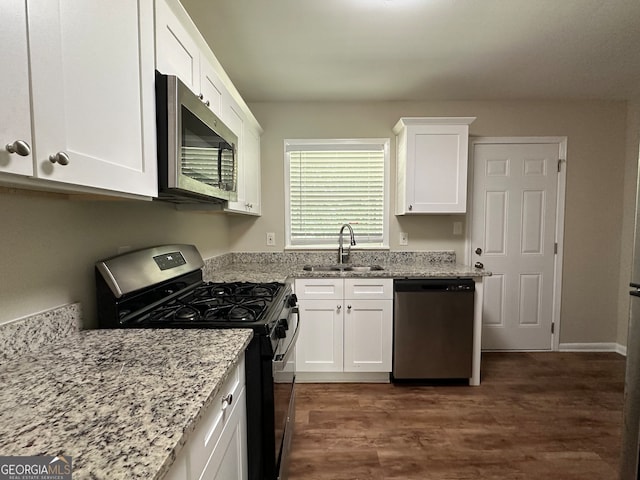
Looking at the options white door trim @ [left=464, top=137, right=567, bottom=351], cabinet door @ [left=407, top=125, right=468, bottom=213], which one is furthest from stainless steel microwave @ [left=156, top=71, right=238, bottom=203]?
white door trim @ [left=464, top=137, right=567, bottom=351]

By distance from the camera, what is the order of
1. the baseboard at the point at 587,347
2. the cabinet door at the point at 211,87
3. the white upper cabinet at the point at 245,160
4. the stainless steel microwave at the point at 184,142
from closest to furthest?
the stainless steel microwave at the point at 184,142, the cabinet door at the point at 211,87, the white upper cabinet at the point at 245,160, the baseboard at the point at 587,347

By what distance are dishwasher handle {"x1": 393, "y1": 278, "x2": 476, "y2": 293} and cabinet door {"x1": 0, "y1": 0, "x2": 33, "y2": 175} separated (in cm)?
218

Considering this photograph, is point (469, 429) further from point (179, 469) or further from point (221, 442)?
point (179, 469)

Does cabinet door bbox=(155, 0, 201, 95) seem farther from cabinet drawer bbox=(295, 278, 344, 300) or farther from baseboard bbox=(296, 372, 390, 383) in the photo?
baseboard bbox=(296, 372, 390, 383)

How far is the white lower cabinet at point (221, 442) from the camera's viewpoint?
2.05 feet

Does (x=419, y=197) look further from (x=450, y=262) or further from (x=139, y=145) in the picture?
(x=139, y=145)

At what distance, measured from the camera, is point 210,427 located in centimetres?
74

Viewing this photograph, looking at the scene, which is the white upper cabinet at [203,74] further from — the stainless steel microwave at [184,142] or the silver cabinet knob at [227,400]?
the silver cabinet knob at [227,400]

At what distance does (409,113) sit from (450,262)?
4.85ft

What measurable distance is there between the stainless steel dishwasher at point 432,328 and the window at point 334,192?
0.74 m

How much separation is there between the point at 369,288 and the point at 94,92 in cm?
201

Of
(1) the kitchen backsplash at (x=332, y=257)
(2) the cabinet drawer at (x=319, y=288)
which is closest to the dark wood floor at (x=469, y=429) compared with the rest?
(2) the cabinet drawer at (x=319, y=288)

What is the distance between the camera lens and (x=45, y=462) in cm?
44

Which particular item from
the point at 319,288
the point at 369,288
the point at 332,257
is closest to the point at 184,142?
the point at 319,288
